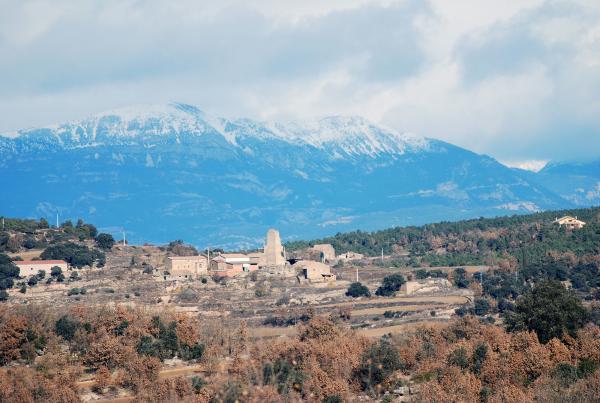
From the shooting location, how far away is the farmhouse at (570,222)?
118 metres

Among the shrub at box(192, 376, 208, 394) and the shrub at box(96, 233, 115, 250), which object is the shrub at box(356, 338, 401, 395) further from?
the shrub at box(96, 233, 115, 250)

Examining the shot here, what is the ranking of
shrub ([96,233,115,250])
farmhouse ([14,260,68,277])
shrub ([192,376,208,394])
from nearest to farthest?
shrub ([192,376,208,394]), farmhouse ([14,260,68,277]), shrub ([96,233,115,250])

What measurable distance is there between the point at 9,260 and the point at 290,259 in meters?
34.3

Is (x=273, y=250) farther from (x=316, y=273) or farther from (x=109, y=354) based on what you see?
(x=109, y=354)

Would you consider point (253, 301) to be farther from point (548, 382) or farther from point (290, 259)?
point (548, 382)

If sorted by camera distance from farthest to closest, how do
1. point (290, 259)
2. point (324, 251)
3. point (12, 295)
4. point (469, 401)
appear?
point (324, 251) → point (290, 259) → point (12, 295) → point (469, 401)

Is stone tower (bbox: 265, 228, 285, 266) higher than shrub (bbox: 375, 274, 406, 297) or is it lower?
higher

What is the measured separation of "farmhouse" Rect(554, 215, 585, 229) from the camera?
386 ft

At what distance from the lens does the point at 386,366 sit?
162 feet

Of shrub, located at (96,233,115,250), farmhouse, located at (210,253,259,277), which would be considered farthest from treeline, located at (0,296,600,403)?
shrub, located at (96,233,115,250)

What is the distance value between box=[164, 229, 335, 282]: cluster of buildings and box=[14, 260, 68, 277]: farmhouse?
9430 millimetres

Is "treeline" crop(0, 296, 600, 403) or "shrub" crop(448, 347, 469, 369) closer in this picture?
"treeline" crop(0, 296, 600, 403)

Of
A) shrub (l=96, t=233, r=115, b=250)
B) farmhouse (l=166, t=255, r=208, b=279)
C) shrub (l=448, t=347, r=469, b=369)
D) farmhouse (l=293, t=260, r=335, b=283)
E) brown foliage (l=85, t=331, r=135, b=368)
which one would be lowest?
shrub (l=448, t=347, r=469, b=369)

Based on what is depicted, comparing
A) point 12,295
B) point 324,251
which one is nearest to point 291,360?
point 12,295
